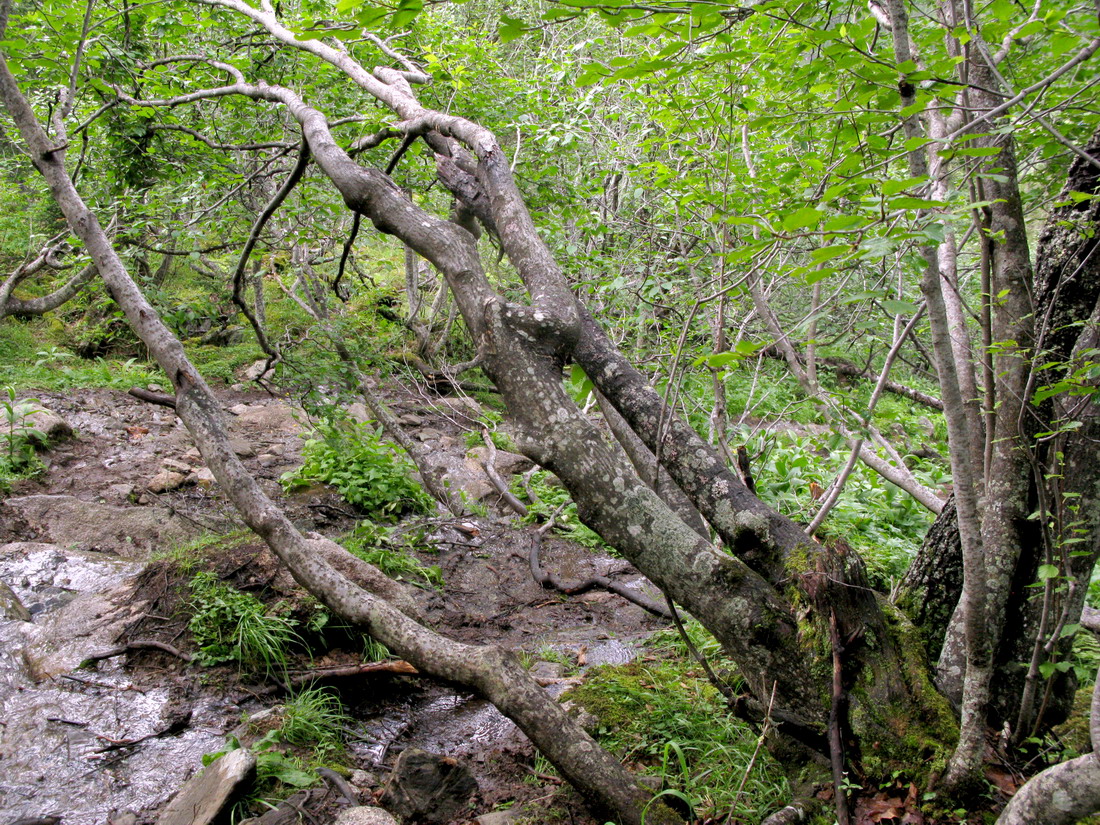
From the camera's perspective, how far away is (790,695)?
258 centimetres

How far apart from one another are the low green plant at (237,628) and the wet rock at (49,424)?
4043 millimetres

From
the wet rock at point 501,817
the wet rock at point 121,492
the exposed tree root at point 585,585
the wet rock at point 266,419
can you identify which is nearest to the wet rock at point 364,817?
the wet rock at point 501,817

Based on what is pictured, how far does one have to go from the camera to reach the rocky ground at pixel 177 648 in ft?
9.78

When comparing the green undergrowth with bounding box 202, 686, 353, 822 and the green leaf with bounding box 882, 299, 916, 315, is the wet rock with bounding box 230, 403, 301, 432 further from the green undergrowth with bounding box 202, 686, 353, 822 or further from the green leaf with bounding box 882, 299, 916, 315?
the green leaf with bounding box 882, 299, 916, 315

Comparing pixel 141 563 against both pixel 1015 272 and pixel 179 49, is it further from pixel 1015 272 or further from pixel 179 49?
pixel 1015 272

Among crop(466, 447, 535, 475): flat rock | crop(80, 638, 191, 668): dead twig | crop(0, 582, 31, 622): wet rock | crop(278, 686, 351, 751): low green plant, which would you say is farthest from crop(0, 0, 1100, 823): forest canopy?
crop(466, 447, 535, 475): flat rock

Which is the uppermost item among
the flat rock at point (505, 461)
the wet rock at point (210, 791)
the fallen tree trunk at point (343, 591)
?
the fallen tree trunk at point (343, 591)

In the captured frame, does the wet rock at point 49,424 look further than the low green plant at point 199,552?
Yes

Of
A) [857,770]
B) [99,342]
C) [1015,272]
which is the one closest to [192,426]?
[857,770]

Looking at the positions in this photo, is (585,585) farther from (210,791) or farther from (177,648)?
(210,791)

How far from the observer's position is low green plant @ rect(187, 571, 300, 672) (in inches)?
154

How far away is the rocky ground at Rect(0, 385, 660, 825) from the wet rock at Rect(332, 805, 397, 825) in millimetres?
10

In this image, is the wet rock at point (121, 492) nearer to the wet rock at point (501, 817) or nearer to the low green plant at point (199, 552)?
the low green plant at point (199, 552)

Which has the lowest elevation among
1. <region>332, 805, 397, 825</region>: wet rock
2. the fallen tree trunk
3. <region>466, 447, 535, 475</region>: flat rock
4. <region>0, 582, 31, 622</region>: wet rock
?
<region>0, 582, 31, 622</region>: wet rock
